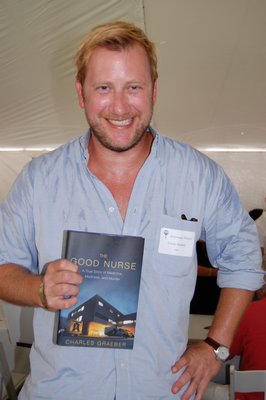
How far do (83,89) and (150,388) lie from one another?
0.90 meters

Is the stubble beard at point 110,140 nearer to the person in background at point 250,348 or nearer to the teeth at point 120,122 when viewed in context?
the teeth at point 120,122

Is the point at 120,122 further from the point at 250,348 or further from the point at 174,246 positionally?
the point at 250,348

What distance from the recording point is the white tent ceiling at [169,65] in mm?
4016

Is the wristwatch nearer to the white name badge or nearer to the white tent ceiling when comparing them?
the white name badge

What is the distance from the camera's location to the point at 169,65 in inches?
202

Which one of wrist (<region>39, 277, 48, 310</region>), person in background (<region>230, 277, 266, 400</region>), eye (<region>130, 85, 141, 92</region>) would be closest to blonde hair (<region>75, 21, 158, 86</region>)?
eye (<region>130, 85, 141, 92</region>)

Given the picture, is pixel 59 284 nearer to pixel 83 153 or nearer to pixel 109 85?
pixel 83 153

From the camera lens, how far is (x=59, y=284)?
94 cm

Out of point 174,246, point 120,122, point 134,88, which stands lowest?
point 174,246

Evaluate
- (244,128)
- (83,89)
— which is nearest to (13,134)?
(244,128)

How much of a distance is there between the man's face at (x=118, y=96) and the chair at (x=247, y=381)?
4.00 feet

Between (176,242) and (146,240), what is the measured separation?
0.09m

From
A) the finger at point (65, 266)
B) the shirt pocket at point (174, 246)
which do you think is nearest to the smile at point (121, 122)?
the shirt pocket at point (174, 246)

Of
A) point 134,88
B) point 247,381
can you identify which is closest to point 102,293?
point 134,88
